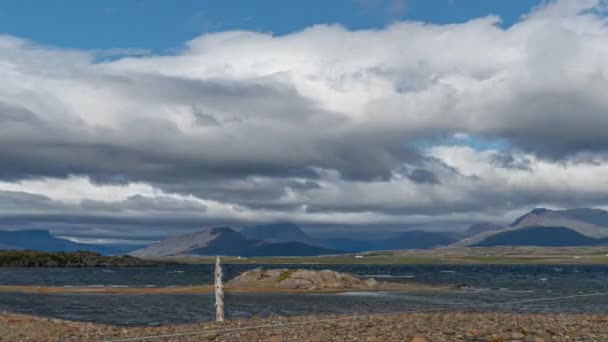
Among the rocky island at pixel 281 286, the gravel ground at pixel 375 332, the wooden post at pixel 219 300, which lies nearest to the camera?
the gravel ground at pixel 375 332

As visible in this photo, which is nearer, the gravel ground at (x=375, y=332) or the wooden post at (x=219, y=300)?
the gravel ground at (x=375, y=332)

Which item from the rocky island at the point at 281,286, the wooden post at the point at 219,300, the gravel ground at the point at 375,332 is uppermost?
the wooden post at the point at 219,300

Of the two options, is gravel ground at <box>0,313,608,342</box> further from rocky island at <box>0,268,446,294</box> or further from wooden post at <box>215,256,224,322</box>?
rocky island at <box>0,268,446,294</box>

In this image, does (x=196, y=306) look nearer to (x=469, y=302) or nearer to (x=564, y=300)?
(x=469, y=302)

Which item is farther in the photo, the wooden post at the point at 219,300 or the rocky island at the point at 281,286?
the rocky island at the point at 281,286

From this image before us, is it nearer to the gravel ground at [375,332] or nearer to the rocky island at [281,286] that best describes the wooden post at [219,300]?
the gravel ground at [375,332]

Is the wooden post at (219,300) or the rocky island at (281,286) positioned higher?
the wooden post at (219,300)

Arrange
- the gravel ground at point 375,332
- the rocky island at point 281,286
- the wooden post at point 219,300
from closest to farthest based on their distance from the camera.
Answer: the gravel ground at point 375,332
the wooden post at point 219,300
the rocky island at point 281,286

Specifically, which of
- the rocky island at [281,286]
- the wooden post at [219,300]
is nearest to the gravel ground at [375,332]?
the wooden post at [219,300]

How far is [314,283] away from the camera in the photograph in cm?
10588

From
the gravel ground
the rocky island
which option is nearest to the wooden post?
the gravel ground

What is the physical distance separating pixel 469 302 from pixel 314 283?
35062 mm

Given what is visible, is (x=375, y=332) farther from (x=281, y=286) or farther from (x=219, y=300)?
(x=281, y=286)

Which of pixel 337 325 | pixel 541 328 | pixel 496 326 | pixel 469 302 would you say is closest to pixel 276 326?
pixel 337 325
